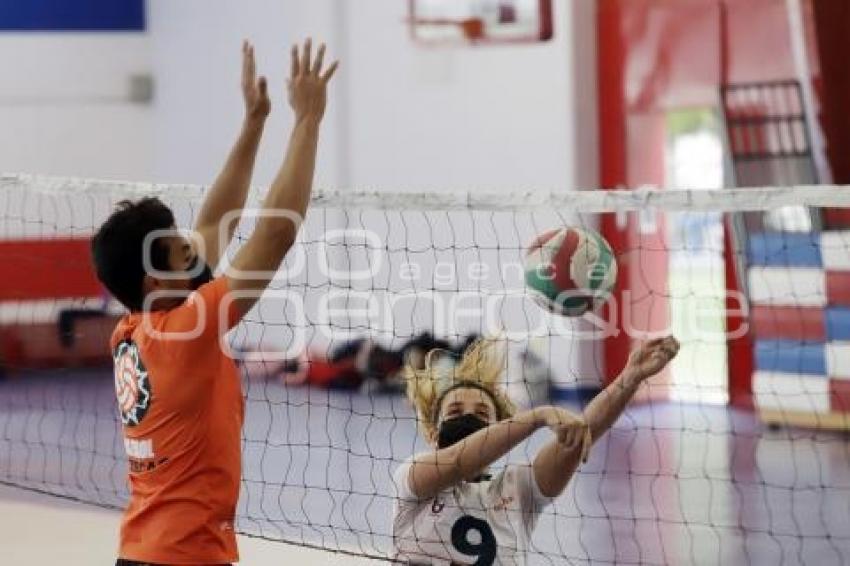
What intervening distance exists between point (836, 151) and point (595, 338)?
76.9 inches

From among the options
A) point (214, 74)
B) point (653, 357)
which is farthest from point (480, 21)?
point (653, 357)

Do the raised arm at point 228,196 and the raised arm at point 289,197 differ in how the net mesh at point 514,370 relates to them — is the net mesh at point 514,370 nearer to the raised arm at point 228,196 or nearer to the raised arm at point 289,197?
the raised arm at point 228,196

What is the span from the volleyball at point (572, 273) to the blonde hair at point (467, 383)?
0.98m

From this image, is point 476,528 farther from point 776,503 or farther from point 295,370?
point 295,370

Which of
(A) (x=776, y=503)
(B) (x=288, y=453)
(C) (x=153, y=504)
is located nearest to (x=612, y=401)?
(C) (x=153, y=504)

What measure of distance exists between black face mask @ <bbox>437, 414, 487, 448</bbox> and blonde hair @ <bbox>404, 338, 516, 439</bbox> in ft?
0.23

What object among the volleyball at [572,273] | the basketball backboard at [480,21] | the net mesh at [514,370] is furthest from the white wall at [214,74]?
the volleyball at [572,273]

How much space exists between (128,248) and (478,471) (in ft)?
3.23

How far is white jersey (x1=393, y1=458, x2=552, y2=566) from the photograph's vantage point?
397cm

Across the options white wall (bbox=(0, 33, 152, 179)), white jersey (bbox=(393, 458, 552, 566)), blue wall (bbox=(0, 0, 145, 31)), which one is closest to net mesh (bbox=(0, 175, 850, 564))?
white wall (bbox=(0, 33, 152, 179))

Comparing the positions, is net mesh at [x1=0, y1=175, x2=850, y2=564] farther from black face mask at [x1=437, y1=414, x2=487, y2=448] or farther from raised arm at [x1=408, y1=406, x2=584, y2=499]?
raised arm at [x1=408, y1=406, x2=584, y2=499]

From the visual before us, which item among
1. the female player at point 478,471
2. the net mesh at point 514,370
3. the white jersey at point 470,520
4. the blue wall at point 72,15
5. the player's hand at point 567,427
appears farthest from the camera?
the blue wall at point 72,15

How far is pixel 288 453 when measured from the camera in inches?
348

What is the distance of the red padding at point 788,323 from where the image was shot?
9750mm
